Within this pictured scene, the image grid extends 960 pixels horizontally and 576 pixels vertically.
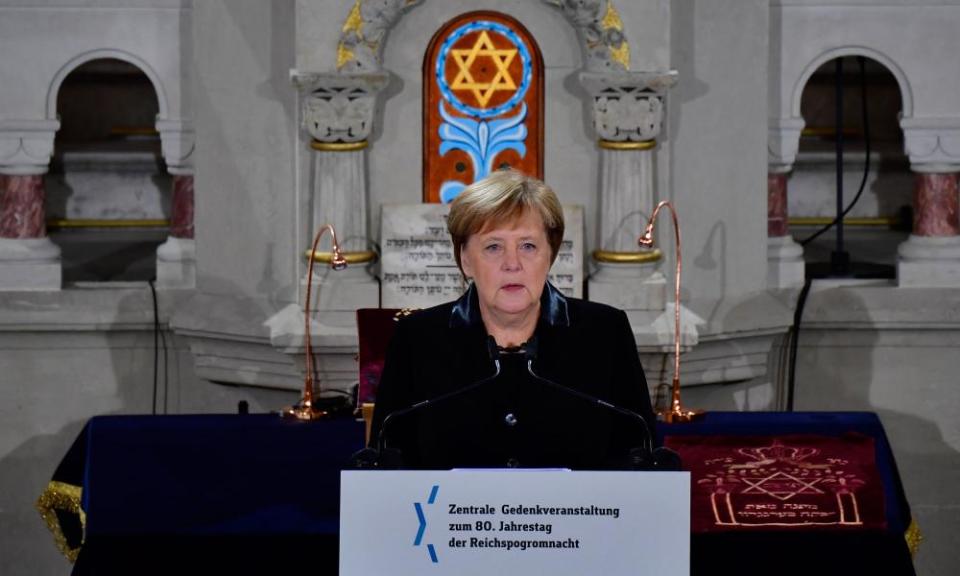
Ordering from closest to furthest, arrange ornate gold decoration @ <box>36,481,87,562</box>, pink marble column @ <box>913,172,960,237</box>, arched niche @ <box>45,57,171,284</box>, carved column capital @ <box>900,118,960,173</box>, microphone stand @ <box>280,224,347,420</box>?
ornate gold decoration @ <box>36,481,87,562</box>
microphone stand @ <box>280,224,347,420</box>
carved column capital @ <box>900,118,960,173</box>
pink marble column @ <box>913,172,960,237</box>
arched niche @ <box>45,57,171,284</box>

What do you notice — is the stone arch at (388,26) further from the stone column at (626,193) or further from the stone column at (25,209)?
the stone column at (25,209)

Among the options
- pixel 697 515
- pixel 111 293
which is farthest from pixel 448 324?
pixel 111 293

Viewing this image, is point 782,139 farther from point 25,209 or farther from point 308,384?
point 25,209

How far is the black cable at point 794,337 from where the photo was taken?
7625 mm

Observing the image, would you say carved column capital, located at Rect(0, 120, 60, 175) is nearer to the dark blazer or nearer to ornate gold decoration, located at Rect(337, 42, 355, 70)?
ornate gold decoration, located at Rect(337, 42, 355, 70)

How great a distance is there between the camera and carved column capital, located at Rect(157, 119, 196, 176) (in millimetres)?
7715

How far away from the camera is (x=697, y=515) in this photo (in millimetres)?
5301

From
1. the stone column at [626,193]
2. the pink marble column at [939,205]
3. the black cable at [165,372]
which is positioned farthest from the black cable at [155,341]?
the pink marble column at [939,205]

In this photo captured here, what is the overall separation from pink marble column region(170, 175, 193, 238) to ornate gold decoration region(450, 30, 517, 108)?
1510 millimetres

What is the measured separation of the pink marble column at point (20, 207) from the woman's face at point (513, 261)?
4255 millimetres

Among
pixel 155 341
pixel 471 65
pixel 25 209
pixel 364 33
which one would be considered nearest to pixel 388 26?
pixel 364 33

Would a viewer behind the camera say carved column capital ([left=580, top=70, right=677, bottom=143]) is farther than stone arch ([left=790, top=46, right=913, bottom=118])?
No

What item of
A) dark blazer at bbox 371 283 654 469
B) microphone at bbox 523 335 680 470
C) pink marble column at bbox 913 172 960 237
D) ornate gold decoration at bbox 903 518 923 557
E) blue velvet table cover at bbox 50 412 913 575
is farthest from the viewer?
pink marble column at bbox 913 172 960 237

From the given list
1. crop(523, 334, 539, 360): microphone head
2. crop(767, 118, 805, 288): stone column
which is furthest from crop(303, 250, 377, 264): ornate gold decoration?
crop(523, 334, 539, 360): microphone head
